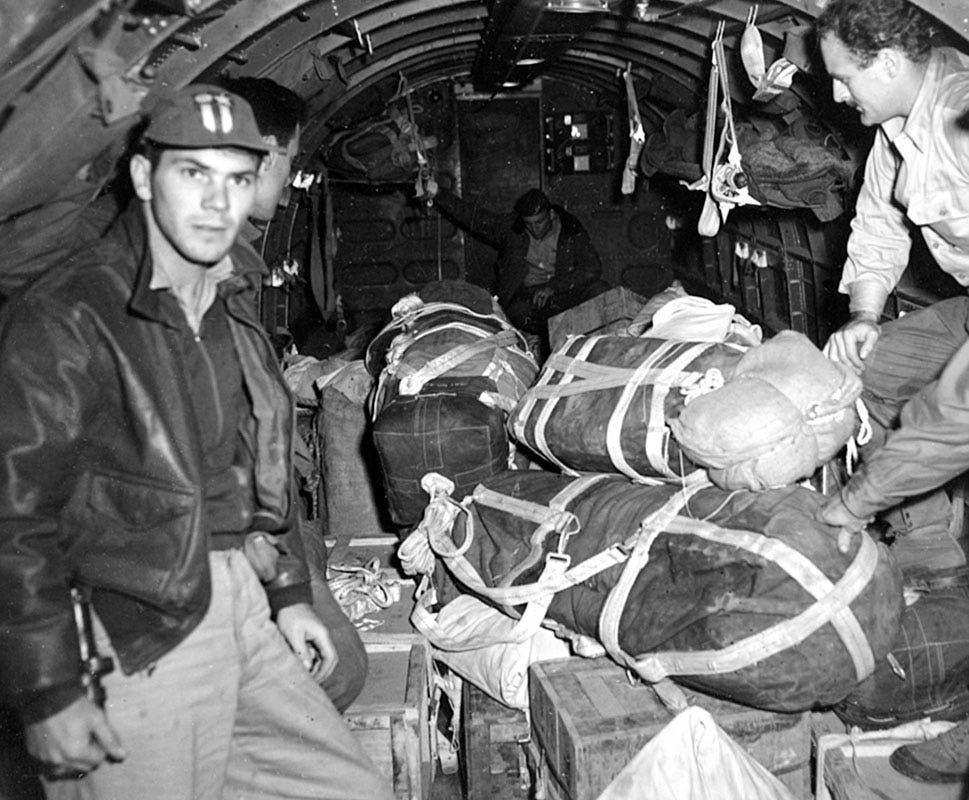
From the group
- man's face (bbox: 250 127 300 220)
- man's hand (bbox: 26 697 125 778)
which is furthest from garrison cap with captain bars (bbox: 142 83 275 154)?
man's hand (bbox: 26 697 125 778)

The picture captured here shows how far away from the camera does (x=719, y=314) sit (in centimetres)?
378

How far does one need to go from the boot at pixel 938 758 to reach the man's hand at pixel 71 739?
280 cm

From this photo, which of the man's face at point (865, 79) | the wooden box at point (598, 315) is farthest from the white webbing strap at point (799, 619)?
the wooden box at point (598, 315)

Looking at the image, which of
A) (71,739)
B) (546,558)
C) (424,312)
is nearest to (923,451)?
(546,558)

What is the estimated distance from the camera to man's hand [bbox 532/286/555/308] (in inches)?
352

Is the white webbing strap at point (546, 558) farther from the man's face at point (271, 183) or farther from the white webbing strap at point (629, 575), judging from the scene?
the man's face at point (271, 183)

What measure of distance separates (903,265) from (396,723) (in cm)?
322

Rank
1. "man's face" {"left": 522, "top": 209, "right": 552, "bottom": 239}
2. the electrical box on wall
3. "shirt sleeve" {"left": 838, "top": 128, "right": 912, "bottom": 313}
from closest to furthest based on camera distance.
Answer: "shirt sleeve" {"left": 838, "top": 128, "right": 912, "bottom": 313}
"man's face" {"left": 522, "top": 209, "right": 552, "bottom": 239}
the electrical box on wall

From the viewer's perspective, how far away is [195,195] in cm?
218

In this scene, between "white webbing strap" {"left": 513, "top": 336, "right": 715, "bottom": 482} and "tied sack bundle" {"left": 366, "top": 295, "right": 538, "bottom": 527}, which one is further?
"tied sack bundle" {"left": 366, "top": 295, "right": 538, "bottom": 527}

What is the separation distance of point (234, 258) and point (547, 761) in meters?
2.41

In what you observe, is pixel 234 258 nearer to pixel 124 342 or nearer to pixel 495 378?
pixel 124 342

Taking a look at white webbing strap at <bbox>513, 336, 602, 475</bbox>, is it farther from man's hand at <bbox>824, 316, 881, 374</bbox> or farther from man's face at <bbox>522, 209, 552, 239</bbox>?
man's face at <bbox>522, 209, 552, 239</bbox>

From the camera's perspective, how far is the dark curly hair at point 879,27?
3.06 meters
